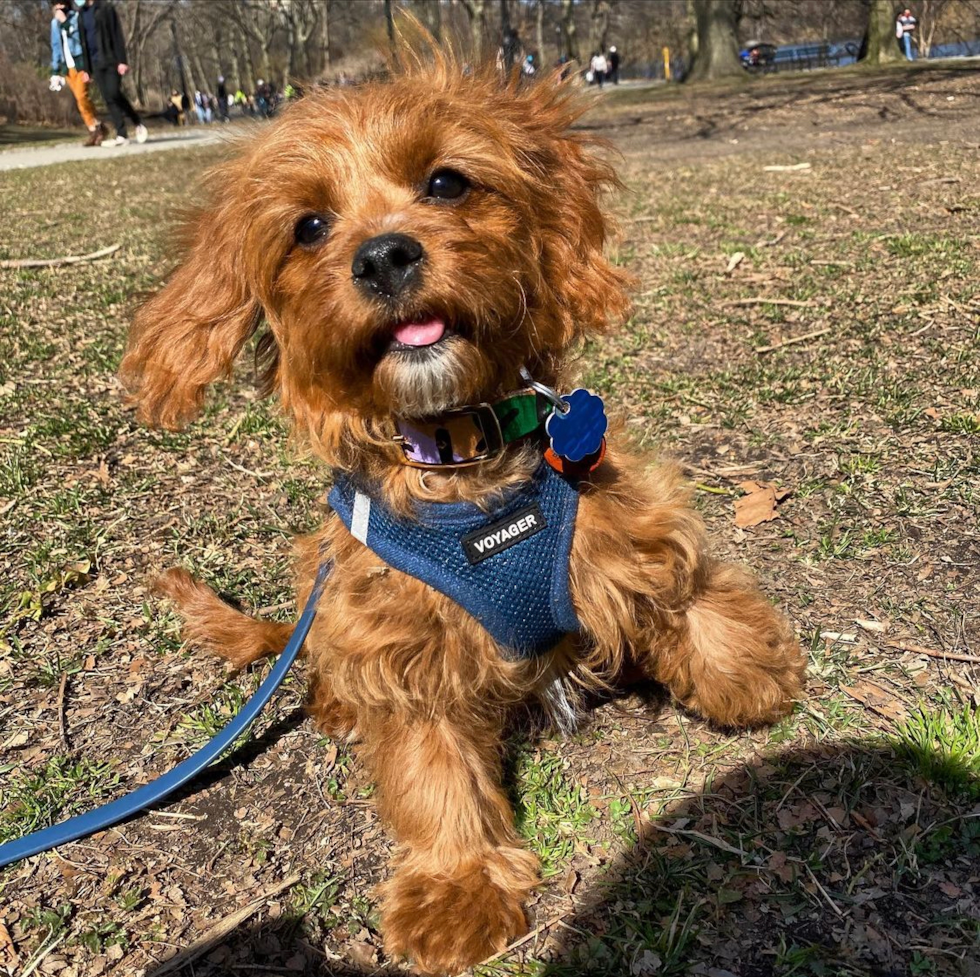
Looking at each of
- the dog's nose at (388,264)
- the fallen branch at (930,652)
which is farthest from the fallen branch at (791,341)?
the dog's nose at (388,264)

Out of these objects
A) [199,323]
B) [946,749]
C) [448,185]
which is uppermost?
[448,185]

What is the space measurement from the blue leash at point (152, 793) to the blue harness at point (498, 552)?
0.38 m

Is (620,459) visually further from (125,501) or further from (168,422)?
(125,501)

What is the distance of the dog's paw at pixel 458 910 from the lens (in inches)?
81.4

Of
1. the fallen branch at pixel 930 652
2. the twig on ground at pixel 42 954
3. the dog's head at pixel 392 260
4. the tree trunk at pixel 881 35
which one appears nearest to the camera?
the dog's head at pixel 392 260

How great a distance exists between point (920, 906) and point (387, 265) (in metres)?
1.82

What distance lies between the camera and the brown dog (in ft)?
6.82

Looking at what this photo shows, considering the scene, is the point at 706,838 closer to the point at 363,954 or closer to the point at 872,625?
the point at 363,954

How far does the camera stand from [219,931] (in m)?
2.19

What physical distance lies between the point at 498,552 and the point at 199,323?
103 centimetres

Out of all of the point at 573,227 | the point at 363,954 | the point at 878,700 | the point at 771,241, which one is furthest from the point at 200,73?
the point at 363,954

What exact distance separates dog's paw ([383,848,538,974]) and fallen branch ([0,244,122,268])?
7.39 m

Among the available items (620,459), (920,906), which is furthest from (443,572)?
(920,906)

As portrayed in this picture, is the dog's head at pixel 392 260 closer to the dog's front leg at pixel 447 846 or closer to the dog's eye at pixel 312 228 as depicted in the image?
the dog's eye at pixel 312 228
